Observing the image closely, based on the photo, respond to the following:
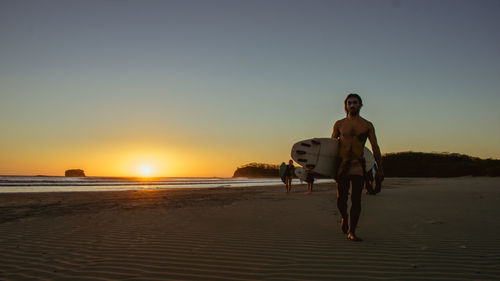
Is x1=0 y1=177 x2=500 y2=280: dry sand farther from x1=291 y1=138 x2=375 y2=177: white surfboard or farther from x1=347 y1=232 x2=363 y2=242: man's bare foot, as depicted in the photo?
x1=291 y1=138 x2=375 y2=177: white surfboard

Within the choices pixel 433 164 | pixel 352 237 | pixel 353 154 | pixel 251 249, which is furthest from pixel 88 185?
pixel 433 164

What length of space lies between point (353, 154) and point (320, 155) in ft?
2.62

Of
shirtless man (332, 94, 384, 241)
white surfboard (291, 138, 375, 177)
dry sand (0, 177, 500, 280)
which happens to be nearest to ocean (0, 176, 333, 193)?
dry sand (0, 177, 500, 280)

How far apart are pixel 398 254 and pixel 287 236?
1.77 meters

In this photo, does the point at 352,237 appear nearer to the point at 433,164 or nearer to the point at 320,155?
the point at 320,155

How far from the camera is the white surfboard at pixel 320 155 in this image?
5531 millimetres

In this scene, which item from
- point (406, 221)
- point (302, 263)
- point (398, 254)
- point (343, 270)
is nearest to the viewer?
point (343, 270)

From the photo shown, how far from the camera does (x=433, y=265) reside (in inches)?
144

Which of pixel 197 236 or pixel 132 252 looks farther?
pixel 197 236

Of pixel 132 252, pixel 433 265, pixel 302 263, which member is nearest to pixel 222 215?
pixel 132 252

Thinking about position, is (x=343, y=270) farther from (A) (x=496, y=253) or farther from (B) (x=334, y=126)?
(B) (x=334, y=126)

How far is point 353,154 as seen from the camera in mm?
5082

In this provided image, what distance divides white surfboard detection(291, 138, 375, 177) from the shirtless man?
245 millimetres

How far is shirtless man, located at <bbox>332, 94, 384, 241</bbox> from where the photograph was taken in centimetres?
502
